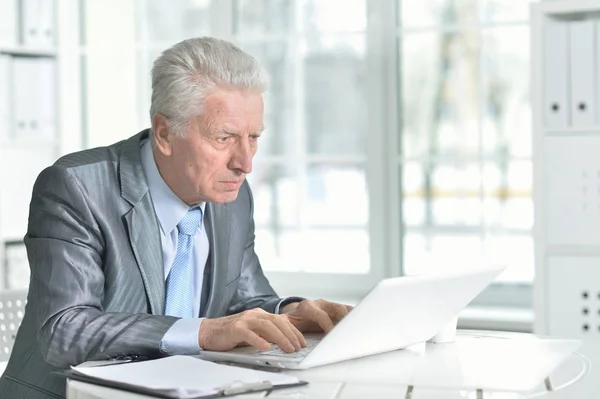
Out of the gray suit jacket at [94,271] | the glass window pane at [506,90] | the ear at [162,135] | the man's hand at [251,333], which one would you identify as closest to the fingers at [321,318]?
the man's hand at [251,333]

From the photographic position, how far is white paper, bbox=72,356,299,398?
1313 millimetres

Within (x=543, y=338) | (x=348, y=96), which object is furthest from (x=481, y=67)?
(x=543, y=338)

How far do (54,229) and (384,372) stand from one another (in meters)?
0.67

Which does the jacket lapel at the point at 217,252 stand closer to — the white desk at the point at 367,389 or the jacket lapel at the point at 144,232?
the jacket lapel at the point at 144,232

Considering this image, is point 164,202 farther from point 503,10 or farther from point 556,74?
point 503,10

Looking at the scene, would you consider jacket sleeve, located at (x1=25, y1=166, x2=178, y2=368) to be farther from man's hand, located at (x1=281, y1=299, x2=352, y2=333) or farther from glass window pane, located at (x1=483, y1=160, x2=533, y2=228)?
glass window pane, located at (x1=483, y1=160, x2=533, y2=228)

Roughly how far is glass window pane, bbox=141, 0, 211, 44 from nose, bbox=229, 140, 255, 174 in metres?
2.35

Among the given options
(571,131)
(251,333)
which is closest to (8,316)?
(251,333)

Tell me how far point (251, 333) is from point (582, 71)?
5.84 feet

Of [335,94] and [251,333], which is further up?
[335,94]

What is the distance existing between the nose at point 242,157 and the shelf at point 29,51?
2.33 m

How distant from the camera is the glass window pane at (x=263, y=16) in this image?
3.87 m

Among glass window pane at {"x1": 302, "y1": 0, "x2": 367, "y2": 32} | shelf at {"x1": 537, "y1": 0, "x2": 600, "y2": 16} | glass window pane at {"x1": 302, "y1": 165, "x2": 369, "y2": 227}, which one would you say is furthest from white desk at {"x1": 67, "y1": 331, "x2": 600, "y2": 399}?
glass window pane at {"x1": 302, "y1": 0, "x2": 367, "y2": 32}

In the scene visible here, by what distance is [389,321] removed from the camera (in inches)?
59.6
